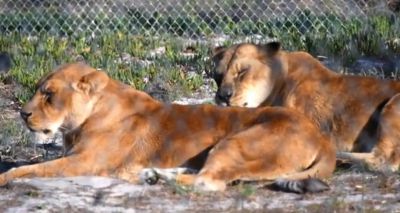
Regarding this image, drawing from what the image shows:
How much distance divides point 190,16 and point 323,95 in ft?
22.8

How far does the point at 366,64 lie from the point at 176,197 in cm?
553

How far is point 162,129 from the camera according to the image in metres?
8.08

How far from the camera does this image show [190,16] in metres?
15.8

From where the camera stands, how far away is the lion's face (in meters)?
9.14

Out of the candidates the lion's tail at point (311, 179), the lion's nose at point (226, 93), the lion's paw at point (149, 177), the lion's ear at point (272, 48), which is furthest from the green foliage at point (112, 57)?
the lion's tail at point (311, 179)

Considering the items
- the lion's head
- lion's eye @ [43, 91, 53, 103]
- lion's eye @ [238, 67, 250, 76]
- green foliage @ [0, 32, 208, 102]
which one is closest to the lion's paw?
the lion's head

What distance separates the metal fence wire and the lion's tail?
6614 millimetres

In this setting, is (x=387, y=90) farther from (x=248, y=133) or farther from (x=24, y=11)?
(x=24, y=11)

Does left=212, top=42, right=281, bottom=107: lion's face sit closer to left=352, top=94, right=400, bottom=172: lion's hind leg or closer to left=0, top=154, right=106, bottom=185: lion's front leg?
left=352, top=94, right=400, bottom=172: lion's hind leg

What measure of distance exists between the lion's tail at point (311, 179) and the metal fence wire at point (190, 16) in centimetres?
661

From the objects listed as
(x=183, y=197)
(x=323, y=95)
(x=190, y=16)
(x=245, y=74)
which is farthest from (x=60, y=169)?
(x=190, y=16)

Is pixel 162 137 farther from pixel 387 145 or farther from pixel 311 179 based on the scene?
pixel 387 145

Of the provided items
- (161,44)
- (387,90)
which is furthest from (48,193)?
(161,44)

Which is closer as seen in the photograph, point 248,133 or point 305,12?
point 248,133
